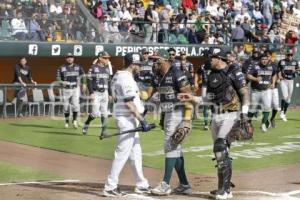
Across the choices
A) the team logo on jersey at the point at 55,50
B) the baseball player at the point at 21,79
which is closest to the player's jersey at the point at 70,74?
the baseball player at the point at 21,79

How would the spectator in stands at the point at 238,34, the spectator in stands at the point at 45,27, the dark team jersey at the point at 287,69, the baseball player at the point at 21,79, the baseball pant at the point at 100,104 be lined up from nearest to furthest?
the baseball pant at the point at 100,104
the dark team jersey at the point at 287,69
the baseball player at the point at 21,79
the spectator in stands at the point at 45,27
the spectator in stands at the point at 238,34

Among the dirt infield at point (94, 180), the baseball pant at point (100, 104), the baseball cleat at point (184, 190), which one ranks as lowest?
the dirt infield at point (94, 180)

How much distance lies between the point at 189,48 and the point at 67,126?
6590 millimetres

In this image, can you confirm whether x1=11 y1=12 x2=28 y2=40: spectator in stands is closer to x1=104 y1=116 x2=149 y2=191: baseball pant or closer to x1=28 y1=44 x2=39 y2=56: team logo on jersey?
x1=28 y1=44 x2=39 y2=56: team logo on jersey

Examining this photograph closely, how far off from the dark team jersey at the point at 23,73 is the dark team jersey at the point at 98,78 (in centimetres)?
410

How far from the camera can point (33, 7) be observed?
1978 cm

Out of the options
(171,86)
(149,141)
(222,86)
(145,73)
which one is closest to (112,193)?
(171,86)

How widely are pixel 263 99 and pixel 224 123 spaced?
7.74 meters

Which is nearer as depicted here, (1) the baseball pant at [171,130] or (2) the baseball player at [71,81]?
(1) the baseball pant at [171,130]

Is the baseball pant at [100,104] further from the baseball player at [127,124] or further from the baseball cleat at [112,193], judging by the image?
the baseball cleat at [112,193]

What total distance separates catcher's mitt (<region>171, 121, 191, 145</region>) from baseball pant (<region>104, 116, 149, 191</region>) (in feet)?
1.60

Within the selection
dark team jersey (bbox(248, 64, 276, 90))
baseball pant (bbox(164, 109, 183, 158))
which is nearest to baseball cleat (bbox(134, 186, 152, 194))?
baseball pant (bbox(164, 109, 183, 158))

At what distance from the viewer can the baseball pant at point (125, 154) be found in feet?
27.5

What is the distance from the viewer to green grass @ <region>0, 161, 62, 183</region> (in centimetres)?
979
